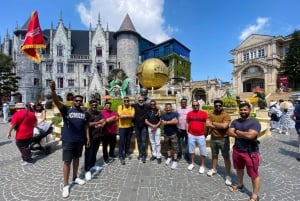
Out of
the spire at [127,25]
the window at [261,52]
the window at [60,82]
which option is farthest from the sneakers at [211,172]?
the window at [60,82]

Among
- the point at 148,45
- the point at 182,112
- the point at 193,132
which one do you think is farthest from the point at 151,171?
the point at 148,45

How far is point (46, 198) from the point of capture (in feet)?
12.3

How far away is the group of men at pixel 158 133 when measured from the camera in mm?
3582

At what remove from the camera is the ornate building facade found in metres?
34.2

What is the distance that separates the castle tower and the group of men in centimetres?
3731

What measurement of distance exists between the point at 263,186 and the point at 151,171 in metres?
2.68

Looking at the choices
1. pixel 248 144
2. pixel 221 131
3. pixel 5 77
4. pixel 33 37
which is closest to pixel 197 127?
pixel 221 131

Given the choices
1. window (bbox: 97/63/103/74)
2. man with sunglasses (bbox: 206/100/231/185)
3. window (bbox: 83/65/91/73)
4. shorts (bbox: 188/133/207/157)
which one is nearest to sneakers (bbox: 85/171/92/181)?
shorts (bbox: 188/133/207/157)

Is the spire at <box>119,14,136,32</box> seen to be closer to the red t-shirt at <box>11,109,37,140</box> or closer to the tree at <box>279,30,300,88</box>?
the tree at <box>279,30,300,88</box>

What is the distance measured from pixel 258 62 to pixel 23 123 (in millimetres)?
38993

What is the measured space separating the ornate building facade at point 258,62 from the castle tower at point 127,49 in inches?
890

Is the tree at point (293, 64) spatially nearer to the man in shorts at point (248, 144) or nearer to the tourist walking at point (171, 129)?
the tourist walking at point (171, 129)

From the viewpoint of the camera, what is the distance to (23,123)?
Result: 5645 millimetres

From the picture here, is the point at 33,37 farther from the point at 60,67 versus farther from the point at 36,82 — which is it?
the point at 60,67
